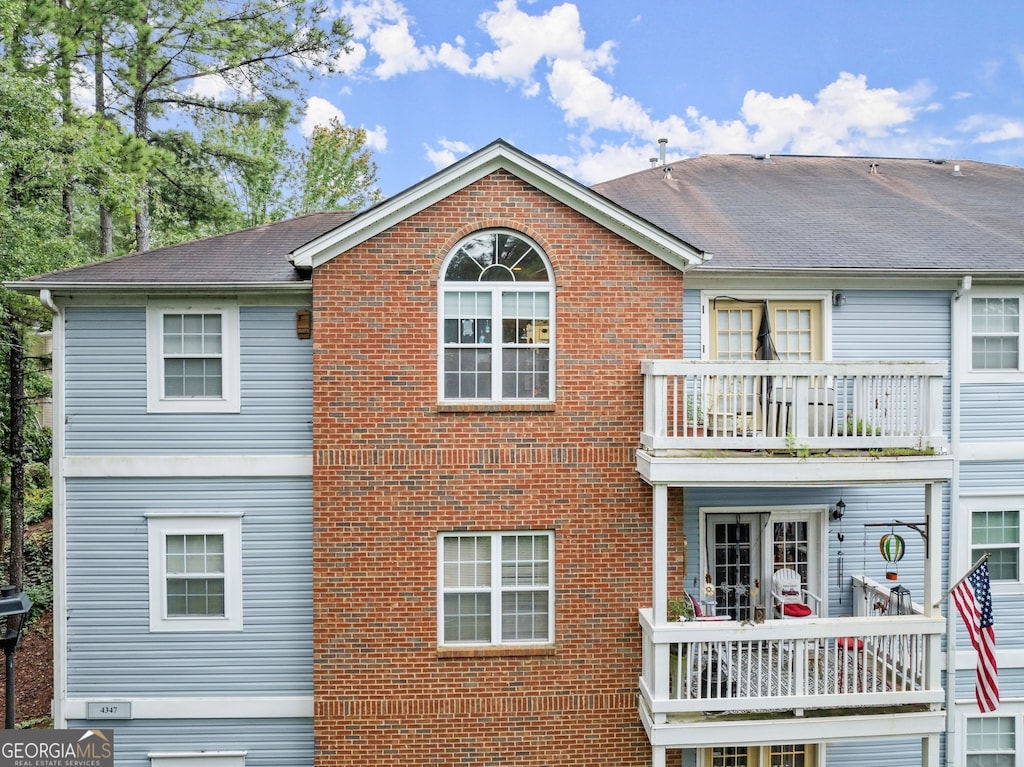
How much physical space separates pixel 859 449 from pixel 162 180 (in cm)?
1694

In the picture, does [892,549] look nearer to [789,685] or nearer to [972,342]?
[789,685]

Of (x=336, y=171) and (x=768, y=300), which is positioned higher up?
(x=336, y=171)

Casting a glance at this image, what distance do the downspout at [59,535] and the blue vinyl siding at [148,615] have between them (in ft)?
0.28

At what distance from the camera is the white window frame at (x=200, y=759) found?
743 cm

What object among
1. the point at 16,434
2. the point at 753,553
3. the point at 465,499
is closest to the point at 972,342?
the point at 753,553

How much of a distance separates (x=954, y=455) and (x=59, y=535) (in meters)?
12.2

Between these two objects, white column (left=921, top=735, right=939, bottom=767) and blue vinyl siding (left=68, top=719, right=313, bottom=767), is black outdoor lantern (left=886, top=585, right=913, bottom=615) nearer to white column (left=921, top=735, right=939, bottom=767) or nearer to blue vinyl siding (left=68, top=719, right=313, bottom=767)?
white column (left=921, top=735, right=939, bottom=767)

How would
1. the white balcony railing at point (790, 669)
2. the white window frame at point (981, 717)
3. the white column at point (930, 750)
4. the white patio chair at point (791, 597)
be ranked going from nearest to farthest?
the white balcony railing at point (790, 669), the white column at point (930, 750), the white patio chair at point (791, 597), the white window frame at point (981, 717)

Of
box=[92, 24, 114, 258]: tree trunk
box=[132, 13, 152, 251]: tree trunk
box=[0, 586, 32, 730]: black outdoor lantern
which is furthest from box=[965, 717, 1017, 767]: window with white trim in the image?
box=[92, 24, 114, 258]: tree trunk

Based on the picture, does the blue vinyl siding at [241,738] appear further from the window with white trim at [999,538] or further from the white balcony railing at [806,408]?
the window with white trim at [999,538]

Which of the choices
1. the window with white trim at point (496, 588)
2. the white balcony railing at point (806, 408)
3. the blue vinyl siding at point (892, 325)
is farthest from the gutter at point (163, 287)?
the blue vinyl siding at point (892, 325)

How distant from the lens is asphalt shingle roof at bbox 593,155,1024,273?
7.89m

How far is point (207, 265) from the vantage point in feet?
25.4

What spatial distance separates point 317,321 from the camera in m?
7.20
